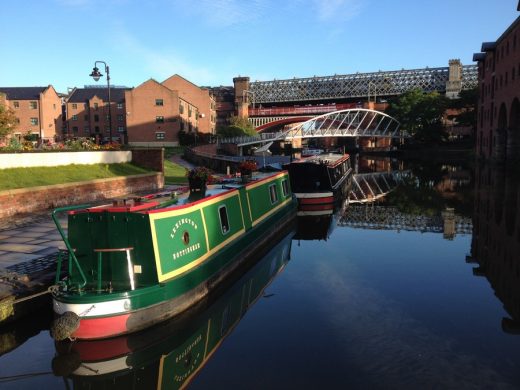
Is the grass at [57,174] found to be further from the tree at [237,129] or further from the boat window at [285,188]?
the tree at [237,129]

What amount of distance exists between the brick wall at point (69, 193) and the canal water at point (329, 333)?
846cm

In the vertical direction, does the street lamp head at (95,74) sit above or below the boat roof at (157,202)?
above

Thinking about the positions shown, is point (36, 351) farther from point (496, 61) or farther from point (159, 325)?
point (496, 61)

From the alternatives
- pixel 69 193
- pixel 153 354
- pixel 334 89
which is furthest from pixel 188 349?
pixel 334 89

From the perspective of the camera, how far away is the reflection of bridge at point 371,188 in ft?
92.9

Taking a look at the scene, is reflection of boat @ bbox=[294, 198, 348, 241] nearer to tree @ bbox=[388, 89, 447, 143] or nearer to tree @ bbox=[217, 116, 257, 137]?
tree @ bbox=[217, 116, 257, 137]

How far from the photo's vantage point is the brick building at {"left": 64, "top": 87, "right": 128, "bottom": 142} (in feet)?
246

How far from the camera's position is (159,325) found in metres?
8.30

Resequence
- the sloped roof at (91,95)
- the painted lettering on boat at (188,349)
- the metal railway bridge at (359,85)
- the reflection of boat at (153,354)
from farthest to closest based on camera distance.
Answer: the metal railway bridge at (359,85)
the sloped roof at (91,95)
the painted lettering on boat at (188,349)
the reflection of boat at (153,354)

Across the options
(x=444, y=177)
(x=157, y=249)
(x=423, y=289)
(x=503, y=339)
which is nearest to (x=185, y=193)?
(x=157, y=249)

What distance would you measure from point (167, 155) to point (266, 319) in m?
38.8

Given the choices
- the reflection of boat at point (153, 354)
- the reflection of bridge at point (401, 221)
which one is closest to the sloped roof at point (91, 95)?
the reflection of bridge at point (401, 221)

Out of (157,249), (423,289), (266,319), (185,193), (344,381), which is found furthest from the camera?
(185,193)

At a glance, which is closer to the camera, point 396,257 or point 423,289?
point 423,289
